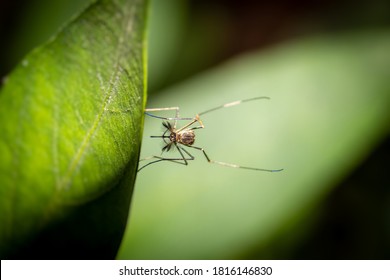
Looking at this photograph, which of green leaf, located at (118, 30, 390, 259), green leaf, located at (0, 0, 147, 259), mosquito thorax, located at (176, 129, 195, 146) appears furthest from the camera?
green leaf, located at (118, 30, 390, 259)

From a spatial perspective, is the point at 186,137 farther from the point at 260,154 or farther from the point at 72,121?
the point at 72,121

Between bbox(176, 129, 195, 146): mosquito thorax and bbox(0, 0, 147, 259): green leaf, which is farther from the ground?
bbox(176, 129, 195, 146): mosquito thorax

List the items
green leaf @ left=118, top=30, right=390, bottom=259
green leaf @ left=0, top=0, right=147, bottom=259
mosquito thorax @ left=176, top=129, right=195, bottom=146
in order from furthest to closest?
green leaf @ left=118, top=30, right=390, bottom=259
mosquito thorax @ left=176, top=129, right=195, bottom=146
green leaf @ left=0, top=0, right=147, bottom=259

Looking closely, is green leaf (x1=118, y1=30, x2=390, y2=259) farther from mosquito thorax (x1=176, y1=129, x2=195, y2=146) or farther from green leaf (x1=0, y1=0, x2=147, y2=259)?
green leaf (x1=0, y1=0, x2=147, y2=259)

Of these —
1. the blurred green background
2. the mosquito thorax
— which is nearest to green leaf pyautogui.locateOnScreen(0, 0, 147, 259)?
the mosquito thorax

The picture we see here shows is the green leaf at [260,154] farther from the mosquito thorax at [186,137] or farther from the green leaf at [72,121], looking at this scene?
the green leaf at [72,121]

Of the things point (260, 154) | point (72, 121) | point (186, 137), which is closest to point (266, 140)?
point (260, 154)

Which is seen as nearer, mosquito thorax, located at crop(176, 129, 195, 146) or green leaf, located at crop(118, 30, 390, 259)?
mosquito thorax, located at crop(176, 129, 195, 146)

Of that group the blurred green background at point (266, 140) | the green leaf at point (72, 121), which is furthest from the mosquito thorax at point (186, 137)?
the green leaf at point (72, 121)
